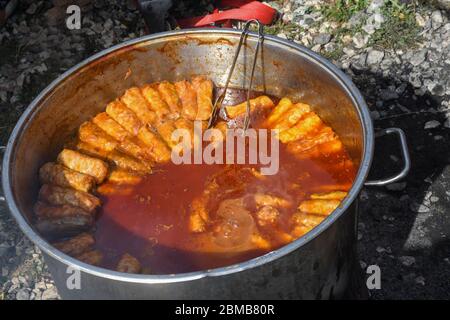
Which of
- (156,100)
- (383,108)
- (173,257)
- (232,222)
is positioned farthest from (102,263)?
(383,108)

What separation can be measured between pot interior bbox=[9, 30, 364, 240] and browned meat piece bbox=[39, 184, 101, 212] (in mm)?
91

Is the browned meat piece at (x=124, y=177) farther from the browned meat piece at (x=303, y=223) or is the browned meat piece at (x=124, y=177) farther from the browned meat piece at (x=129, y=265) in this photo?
the browned meat piece at (x=303, y=223)

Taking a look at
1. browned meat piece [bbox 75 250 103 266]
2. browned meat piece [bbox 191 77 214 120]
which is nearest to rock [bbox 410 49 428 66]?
browned meat piece [bbox 191 77 214 120]

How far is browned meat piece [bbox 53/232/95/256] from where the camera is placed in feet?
10.9

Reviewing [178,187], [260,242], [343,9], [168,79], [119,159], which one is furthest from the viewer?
[343,9]

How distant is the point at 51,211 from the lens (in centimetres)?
358

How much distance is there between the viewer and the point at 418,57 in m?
5.39

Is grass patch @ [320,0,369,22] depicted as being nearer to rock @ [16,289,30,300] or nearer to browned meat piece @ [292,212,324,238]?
browned meat piece @ [292,212,324,238]

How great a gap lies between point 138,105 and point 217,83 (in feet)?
2.05

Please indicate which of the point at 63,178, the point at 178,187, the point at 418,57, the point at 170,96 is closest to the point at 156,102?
the point at 170,96

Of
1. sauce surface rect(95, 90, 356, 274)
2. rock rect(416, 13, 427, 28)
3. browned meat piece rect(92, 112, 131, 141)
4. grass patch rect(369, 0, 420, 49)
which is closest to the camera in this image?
sauce surface rect(95, 90, 356, 274)

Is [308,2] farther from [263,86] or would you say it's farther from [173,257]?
[173,257]

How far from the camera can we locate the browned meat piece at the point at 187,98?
4145 mm

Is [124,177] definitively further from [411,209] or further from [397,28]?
[397,28]
